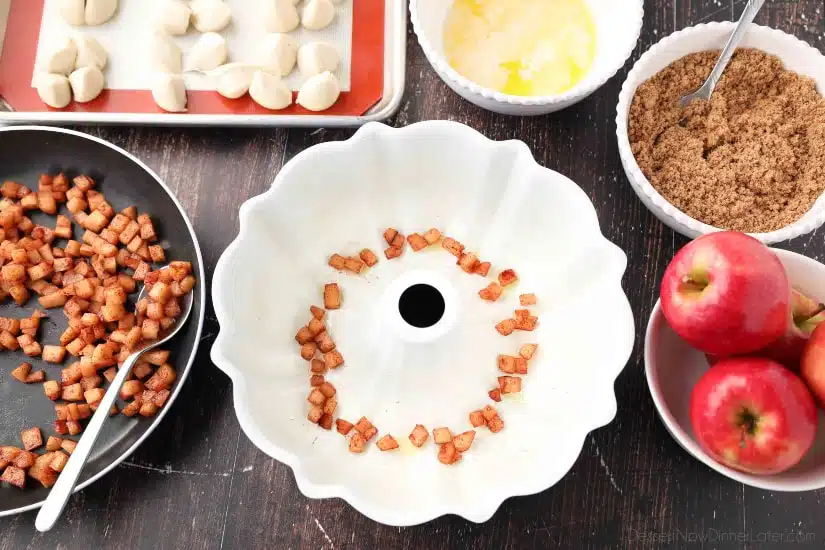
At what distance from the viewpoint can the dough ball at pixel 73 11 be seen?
2.28ft

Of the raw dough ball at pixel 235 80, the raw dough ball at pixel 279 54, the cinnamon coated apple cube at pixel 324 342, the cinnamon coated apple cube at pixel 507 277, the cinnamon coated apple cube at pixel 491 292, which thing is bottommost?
the cinnamon coated apple cube at pixel 324 342

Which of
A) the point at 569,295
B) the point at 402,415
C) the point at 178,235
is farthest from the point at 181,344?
the point at 569,295

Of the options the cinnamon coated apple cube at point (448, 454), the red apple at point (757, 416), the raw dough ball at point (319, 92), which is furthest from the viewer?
the raw dough ball at point (319, 92)

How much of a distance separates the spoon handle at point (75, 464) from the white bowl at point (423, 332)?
0.40 ft

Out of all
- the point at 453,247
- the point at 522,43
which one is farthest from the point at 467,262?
the point at 522,43

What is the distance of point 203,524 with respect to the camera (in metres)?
0.60

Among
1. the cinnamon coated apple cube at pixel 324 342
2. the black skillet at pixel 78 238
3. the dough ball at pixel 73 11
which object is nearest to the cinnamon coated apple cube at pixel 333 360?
the cinnamon coated apple cube at pixel 324 342

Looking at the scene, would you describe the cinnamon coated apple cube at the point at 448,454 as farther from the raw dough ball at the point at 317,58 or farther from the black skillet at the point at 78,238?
the raw dough ball at the point at 317,58

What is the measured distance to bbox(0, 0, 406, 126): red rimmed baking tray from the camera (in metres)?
0.67

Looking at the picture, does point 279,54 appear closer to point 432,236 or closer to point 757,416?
point 432,236

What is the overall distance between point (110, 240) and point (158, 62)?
0.62ft

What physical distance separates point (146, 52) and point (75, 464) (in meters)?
0.41

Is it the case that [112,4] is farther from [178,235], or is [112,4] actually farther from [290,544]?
[290,544]

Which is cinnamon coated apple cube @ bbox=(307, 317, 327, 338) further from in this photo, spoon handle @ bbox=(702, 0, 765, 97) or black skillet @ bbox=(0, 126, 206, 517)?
spoon handle @ bbox=(702, 0, 765, 97)
